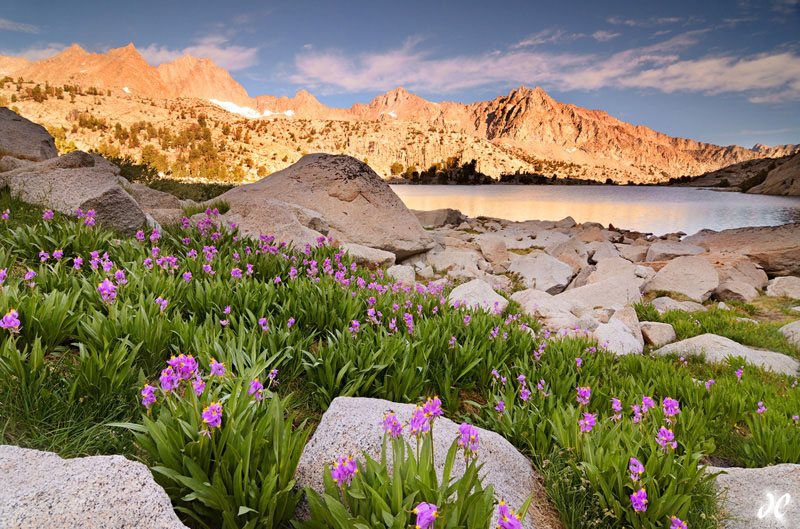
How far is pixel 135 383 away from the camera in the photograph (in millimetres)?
2678

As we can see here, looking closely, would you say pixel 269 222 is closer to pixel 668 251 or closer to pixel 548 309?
pixel 548 309

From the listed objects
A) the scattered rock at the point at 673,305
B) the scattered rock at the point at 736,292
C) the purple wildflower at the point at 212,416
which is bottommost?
the scattered rock at the point at 673,305

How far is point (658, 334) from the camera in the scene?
6.87 metres

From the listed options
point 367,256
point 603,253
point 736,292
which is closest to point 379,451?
point 367,256

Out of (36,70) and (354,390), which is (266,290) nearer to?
(354,390)

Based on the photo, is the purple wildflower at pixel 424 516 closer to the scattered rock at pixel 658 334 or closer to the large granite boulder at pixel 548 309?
the large granite boulder at pixel 548 309

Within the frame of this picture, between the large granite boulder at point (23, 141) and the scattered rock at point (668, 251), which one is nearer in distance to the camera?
the scattered rock at point (668, 251)

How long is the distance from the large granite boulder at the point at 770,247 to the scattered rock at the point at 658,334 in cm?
766

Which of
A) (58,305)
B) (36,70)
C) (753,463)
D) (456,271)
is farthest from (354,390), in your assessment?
(36,70)

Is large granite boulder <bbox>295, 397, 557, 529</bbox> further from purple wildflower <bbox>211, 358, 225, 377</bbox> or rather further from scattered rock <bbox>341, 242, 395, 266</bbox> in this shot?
scattered rock <bbox>341, 242, 395, 266</bbox>

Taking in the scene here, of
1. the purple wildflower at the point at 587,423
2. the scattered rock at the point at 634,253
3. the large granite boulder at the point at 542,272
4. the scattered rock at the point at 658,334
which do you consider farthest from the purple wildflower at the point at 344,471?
the scattered rock at the point at 634,253

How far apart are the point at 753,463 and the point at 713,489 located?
1.10 m

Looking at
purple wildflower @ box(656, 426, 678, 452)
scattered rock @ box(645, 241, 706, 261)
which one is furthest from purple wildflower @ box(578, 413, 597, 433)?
scattered rock @ box(645, 241, 706, 261)

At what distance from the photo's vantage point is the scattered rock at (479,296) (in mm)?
6562
